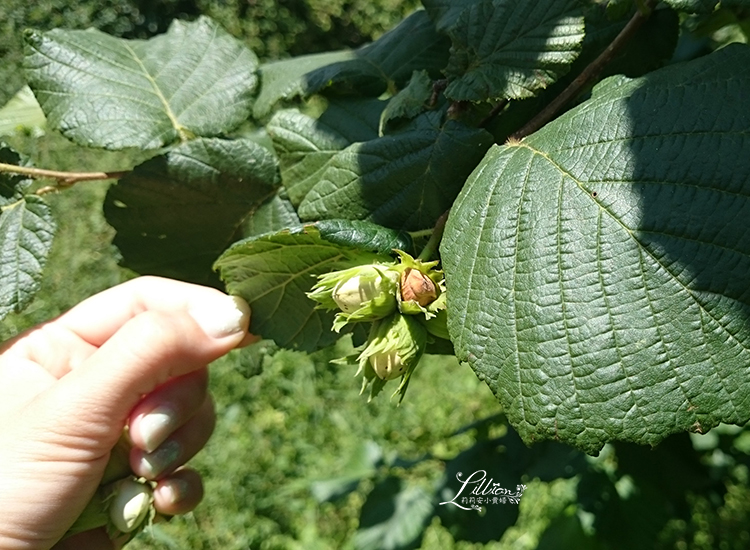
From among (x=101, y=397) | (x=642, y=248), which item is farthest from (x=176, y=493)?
(x=642, y=248)

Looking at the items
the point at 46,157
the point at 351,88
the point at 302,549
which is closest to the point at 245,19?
the point at 46,157

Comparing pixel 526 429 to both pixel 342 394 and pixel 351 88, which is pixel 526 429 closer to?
pixel 351 88

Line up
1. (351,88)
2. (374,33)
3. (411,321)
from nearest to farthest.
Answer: (411,321)
(351,88)
(374,33)

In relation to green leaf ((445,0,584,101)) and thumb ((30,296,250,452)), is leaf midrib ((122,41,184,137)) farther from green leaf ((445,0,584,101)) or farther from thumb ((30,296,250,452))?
green leaf ((445,0,584,101))

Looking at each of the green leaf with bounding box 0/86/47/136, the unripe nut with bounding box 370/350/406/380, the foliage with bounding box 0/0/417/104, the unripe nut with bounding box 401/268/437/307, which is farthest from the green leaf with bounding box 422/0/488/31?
the foliage with bounding box 0/0/417/104

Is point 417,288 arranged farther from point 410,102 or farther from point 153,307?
point 153,307

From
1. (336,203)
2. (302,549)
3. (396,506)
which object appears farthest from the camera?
(302,549)

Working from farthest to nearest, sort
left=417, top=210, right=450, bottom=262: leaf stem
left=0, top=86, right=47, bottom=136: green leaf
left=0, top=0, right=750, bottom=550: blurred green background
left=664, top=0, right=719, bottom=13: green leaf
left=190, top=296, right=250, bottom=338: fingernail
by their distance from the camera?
left=0, top=0, right=750, bottom=550: blurred green background < left=0, top=86, right=47, bottom=136: green leaf < left=190, top=296, right=250, bottom=338: fingernail < left=417, top=210, right=450, bottom=262: leaf stem < left=664, top=0, right=719, bottom=13: green leaf
